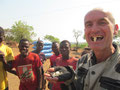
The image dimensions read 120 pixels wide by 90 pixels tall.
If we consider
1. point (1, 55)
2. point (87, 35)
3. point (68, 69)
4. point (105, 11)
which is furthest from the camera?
point (1, 55)

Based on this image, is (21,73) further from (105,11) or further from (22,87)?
(105,11)

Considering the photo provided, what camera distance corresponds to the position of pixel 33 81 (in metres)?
2.25

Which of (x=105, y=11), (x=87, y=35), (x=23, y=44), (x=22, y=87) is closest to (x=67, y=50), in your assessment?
(x=23, y=44)

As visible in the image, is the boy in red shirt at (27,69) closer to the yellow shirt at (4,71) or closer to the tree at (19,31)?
the yellow shirt at (4,71)

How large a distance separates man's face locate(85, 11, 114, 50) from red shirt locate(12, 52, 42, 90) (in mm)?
1593

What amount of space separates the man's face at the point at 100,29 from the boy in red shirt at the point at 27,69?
1600mm

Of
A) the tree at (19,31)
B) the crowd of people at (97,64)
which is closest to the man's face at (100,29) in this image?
the crowd of people at (97,64)

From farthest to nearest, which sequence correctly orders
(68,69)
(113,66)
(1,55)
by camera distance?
(1,55), (68,69), (113,66)

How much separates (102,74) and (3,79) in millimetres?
1967

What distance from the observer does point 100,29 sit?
1.03 metres

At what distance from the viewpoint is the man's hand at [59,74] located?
3.69ft

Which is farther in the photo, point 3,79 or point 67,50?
point 67,50

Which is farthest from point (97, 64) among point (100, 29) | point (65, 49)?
point (65, 49)

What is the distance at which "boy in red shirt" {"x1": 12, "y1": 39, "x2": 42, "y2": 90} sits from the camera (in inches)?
86.9
